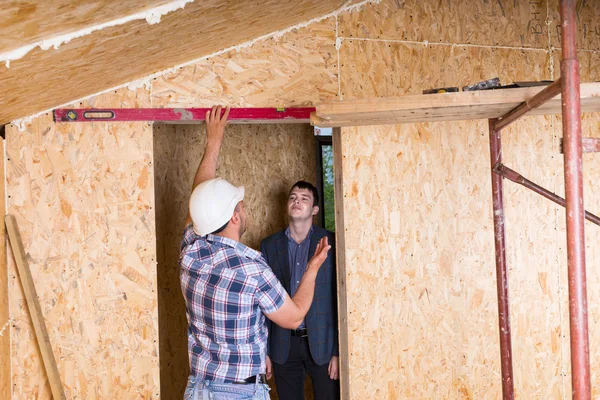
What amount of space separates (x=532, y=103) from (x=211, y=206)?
4.67ft

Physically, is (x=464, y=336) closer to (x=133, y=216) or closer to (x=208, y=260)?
(x=208, y=260)

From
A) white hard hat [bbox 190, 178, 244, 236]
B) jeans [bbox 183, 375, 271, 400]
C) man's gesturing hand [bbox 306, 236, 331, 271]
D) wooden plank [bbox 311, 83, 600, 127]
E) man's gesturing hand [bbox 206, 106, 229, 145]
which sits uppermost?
man's gesturing hand [bbox 206, 106, 229, 145]

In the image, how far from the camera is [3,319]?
10.5ft

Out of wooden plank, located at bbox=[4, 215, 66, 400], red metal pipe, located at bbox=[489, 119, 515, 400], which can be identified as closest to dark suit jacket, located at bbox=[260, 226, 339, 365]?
red metal pipe, located at bbox=[489, 119, 515, 400]

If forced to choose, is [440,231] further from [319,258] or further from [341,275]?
[319,258]

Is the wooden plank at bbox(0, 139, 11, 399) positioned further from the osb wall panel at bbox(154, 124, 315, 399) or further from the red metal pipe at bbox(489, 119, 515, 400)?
the red metal pipe at bbox(489, 119, 515, 400)

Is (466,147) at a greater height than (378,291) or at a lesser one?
greater

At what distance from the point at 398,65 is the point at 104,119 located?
1.84m

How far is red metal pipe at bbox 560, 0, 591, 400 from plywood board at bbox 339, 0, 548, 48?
75.4 inches

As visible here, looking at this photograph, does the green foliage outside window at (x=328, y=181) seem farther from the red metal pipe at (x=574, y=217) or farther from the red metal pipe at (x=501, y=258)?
the red metal pipe at (x=574, y=217)

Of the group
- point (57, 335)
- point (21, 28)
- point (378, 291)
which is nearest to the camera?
point (21, 28)

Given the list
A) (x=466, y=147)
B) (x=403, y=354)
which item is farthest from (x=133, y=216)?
(x=466, y=147)

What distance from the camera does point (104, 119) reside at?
11.3 ft

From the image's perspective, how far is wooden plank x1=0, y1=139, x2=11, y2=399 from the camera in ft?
10.4
